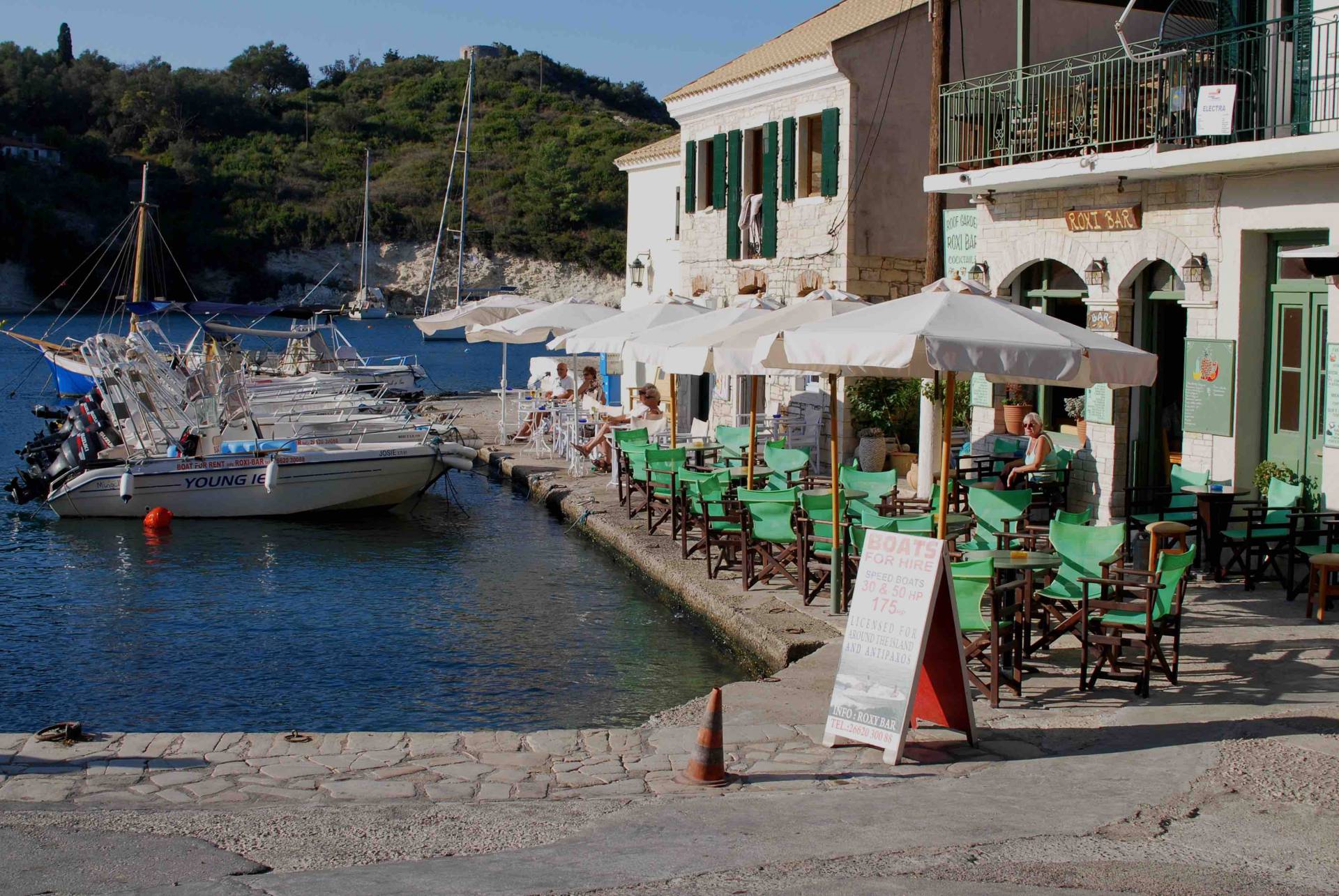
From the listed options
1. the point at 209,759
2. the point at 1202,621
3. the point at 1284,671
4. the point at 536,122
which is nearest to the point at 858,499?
the point at 1202,621

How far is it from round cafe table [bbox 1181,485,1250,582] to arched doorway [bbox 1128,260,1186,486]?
2090mm

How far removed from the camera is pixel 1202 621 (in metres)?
10.6

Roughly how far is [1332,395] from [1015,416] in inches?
168

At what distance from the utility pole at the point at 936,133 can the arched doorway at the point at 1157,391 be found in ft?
7.50

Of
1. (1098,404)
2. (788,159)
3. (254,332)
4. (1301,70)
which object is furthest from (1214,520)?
(254,332)

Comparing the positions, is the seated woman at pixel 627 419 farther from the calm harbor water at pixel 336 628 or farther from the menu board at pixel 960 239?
the menu board at pixel 960 239

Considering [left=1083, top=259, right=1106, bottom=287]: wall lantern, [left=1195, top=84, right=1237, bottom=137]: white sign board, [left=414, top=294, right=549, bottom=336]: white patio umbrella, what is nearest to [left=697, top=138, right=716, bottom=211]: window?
[left=414, top=294, right=549, bottom=336]: white patio umbrella

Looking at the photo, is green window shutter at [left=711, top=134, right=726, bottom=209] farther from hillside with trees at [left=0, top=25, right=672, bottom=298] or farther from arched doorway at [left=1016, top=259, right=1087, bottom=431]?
hillside with trees at [left=0, top=25, right=672, bottom=298]

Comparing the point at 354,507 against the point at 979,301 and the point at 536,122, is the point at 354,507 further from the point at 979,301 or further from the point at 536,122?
the point at 536,122

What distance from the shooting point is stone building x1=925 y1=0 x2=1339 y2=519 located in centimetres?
1217

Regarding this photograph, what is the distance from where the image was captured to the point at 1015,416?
15.7 m

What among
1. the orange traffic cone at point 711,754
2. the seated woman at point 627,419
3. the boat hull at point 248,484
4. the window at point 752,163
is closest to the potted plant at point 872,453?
the seated woman at point 627,419

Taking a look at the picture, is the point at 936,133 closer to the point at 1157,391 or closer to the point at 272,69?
the point at 1157,391

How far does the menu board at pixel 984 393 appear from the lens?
15.7 meters
